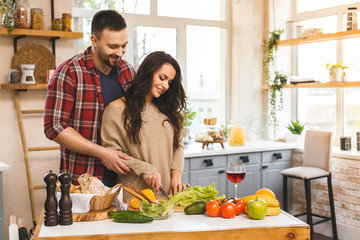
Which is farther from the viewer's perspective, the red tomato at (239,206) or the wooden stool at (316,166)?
the wooden stool at (316,166)

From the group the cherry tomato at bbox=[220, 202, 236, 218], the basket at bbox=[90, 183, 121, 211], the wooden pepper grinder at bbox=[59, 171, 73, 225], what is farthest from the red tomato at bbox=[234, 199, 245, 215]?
the wooden pepper grinder at bbox=[59, 171, 73, 225]

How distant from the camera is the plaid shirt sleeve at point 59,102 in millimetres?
2379

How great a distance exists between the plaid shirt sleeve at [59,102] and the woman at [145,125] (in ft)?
0.70

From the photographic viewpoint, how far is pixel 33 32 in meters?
3.75

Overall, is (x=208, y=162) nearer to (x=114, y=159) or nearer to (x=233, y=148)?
(x=233, y=148)

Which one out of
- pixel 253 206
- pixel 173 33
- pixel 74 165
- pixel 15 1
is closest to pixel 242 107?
pixel 173 33

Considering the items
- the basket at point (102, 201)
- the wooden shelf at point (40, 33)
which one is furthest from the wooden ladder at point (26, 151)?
the basket at point (102, 201)

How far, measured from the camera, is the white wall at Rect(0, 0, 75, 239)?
152 inches

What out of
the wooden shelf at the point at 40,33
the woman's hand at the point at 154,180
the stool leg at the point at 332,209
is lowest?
the stool leg at the point at 332,209

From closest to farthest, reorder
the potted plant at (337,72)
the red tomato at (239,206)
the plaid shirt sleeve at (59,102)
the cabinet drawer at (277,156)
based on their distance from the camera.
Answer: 1. the red tomato at (239,206)
2. the plaid shirt sleeve at (59,102)
3. the potted plant at (337,72)
4. the cabinet drawer at (277,156)

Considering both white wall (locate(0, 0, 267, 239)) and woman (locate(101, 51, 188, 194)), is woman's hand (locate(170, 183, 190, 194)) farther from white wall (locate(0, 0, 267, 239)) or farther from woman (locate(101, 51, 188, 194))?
white wall (locate(0, 0, 267, 239))

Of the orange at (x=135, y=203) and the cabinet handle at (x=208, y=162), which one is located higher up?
the orange at (x=135, y=203)

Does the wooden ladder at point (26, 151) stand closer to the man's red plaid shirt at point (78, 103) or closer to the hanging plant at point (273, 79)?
the man's red plaid shirt at point (78, 103)

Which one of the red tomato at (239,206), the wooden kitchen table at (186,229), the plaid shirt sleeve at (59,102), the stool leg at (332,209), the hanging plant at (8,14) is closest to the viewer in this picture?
the wooden kitchen table at (186,229)
